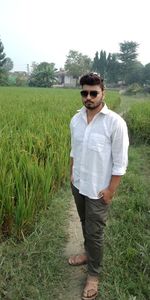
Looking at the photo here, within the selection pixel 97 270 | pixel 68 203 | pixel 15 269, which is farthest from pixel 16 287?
pixel 68 203

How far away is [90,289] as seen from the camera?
2426 millimetres

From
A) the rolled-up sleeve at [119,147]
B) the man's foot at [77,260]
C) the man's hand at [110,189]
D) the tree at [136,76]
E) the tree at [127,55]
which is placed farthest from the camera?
the tree at [127,55]

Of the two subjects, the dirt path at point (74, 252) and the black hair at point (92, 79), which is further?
the dirt path at point (74, 252)

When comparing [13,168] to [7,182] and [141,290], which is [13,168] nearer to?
[7,182]

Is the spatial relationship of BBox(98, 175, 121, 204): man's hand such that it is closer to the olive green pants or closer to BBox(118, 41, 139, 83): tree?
the olive green pants

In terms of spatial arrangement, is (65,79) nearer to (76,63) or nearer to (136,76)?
(76,63)

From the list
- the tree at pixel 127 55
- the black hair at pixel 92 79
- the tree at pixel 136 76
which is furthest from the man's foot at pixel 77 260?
the tree at pixel 127 55

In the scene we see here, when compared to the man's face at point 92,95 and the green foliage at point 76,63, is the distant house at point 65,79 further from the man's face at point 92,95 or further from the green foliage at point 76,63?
the man's face at point 92,95

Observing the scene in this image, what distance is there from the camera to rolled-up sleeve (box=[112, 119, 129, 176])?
2051 mm

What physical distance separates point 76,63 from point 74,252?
6358 cm

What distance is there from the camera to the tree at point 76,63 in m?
62.1

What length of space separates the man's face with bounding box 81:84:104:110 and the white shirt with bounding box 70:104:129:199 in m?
0.06

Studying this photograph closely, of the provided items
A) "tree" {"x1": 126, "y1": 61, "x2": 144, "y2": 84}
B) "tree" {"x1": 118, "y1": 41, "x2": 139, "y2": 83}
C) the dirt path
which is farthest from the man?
"tree" {"x1": 118, "y1": 41, "x2": 139, "y2": 83}

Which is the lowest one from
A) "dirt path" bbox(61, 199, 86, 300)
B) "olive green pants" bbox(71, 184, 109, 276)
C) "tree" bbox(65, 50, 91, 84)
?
"dirt path" bbox(61, 199, 86, 300)
